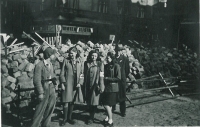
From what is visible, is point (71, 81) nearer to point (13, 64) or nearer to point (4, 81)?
point (4, 81)

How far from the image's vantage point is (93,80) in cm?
527

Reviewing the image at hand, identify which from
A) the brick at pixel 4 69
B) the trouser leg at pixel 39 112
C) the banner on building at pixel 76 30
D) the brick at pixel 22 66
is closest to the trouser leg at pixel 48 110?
the trouser leg at pixel 39 112

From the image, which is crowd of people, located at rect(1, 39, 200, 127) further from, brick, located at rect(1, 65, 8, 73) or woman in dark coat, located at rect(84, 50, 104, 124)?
brick, located at rect(1, 65, 8, 73)

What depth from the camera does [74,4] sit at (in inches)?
725

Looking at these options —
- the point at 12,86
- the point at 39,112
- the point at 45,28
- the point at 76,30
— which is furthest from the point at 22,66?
the point at 76,30

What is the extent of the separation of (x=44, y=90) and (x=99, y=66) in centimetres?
152

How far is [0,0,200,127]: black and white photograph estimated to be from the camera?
5.21m

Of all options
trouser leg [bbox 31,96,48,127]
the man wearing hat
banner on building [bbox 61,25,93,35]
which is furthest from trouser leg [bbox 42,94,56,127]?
banner on building [bbox 61,25,93,35]

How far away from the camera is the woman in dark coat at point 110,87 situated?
519 centimetres

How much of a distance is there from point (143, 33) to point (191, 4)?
210 inches

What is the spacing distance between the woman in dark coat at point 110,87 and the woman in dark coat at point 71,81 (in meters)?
0.65

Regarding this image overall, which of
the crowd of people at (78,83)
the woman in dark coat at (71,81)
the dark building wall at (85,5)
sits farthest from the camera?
the dark building wall at (85,5)

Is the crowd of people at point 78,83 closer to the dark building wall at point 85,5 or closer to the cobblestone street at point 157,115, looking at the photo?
the cobblestone street at point 157,115

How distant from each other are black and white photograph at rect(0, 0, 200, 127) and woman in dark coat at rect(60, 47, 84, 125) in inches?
0.9
